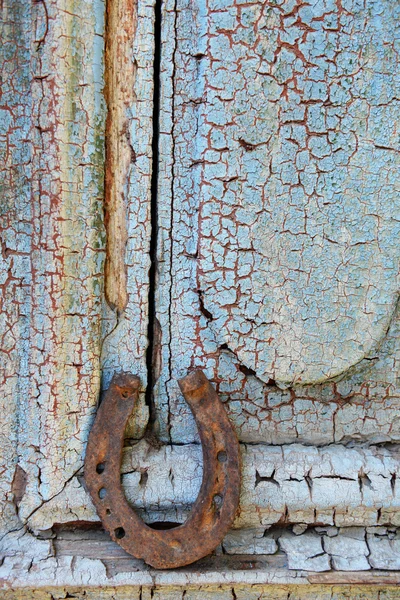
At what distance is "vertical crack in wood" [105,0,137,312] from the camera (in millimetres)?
1151

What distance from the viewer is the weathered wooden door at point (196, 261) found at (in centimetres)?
112

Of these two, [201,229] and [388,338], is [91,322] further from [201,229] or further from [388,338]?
[388,338]

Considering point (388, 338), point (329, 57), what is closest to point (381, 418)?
point (388, 338)

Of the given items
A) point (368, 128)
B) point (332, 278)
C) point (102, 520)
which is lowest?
point (102, 520)

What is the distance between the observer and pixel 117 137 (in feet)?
3.86

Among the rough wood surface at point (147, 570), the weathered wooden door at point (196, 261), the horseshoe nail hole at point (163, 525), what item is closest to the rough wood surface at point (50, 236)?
the weathered wooden door at point (196, 261)

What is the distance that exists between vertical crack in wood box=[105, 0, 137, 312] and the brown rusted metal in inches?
9.4

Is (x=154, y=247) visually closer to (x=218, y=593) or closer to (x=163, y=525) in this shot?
(x=163, y=525)

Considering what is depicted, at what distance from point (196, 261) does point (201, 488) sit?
0.52 meters

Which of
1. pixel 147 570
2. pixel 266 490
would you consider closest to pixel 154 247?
pixel 266 490

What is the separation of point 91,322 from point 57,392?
0.58 ft

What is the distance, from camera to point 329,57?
112 centimetres

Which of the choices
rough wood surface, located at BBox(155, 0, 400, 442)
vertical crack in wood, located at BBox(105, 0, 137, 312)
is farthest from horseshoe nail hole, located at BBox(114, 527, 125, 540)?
vertical crack in wood, located at BBox(105, 0, 137, 312)

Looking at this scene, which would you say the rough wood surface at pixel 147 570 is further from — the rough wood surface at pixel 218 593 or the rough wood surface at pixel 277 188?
the rough wood surface at pixel 277 188
